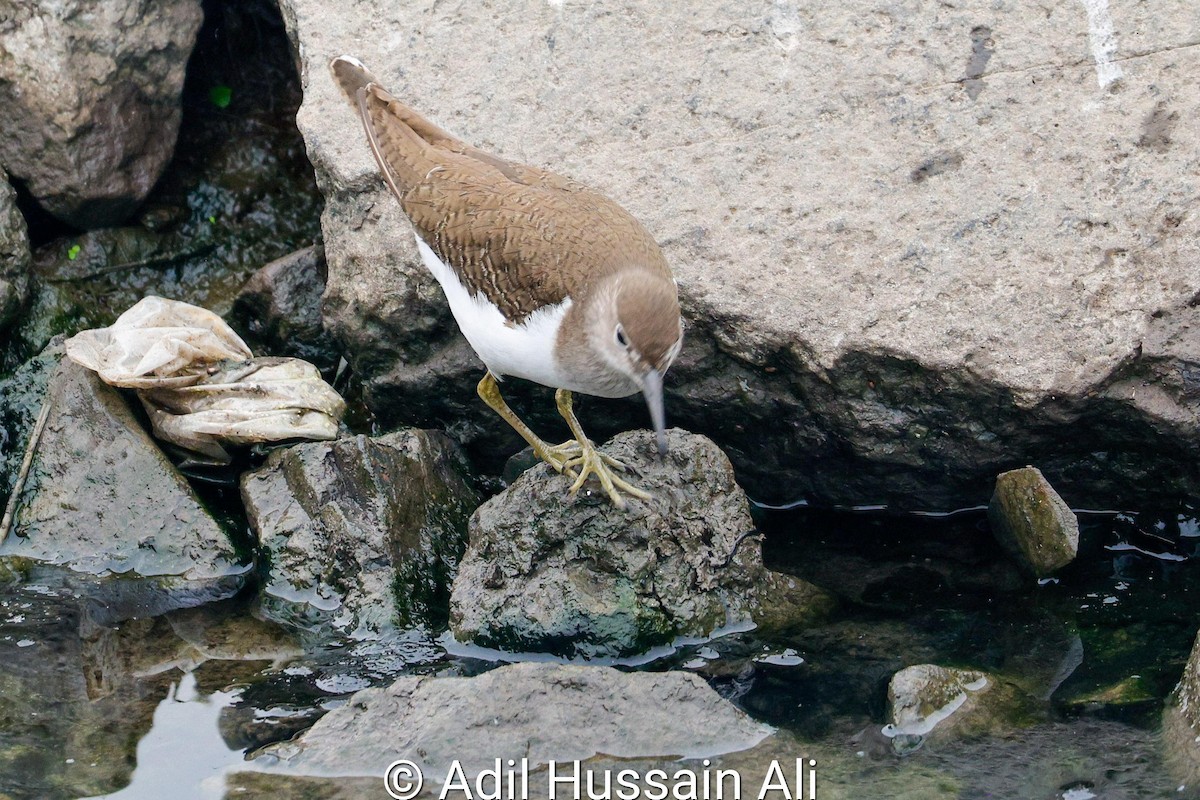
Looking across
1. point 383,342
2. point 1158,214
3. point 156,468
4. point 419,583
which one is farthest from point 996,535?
point 156,468

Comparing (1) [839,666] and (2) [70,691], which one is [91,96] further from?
(1) [839,666]

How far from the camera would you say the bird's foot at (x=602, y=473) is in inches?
190

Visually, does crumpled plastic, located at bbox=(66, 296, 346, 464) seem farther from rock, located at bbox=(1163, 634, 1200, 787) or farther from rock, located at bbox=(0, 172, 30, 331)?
rock, located at bbox=(1163, 634, 1200, 787)

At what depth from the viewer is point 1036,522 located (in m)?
4.98

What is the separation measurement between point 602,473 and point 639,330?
2.26 ft

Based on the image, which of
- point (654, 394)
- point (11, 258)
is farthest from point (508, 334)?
point (11, 258)

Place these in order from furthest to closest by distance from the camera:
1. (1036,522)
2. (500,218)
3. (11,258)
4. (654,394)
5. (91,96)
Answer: (91,96), (11,258), (1036,522), (500,218), (654,394)

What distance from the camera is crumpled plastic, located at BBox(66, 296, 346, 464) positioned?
5.62m

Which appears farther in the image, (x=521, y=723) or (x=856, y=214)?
(x=856, y=214)

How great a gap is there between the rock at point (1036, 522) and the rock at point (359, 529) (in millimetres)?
2313

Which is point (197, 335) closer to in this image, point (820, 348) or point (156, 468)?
point (156, 468)

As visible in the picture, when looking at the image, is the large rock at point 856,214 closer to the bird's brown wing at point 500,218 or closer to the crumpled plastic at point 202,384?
the crumpled plastic at point 202,384

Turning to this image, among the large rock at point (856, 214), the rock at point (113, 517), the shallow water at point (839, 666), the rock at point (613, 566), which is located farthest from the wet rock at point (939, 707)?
the rock at point (113, 517)

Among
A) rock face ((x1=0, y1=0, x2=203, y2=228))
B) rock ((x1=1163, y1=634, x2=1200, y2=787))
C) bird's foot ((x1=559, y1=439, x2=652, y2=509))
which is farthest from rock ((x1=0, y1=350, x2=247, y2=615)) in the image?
rock ((x1=1163, y1=634, x2=1200, y2=787))
